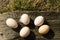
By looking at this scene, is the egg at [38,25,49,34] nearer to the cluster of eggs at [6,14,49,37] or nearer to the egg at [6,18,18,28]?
the cluster of eggs at [6,14,49,37]

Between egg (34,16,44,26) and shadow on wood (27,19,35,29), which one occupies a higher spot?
egg (34,16,44,26)

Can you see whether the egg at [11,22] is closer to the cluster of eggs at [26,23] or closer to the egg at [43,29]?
the cluster of eggs at [26,23]

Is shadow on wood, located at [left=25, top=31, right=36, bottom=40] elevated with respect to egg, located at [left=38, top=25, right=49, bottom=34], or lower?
lower

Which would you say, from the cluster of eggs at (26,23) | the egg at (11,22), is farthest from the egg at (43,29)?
the egg at (11,22)

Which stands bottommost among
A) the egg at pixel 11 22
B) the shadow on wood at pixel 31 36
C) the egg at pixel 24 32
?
the shadow on wood at pixel 31 36

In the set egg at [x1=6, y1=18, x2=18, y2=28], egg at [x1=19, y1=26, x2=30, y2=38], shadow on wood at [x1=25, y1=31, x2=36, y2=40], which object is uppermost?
egg at [x1=6, y1=18, x2=18, y2=28]

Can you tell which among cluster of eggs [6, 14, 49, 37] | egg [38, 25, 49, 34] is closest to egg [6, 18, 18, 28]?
cluster of eggs [6, 14, 49, 37]

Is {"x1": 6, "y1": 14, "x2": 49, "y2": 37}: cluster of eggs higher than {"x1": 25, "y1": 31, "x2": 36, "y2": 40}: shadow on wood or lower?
higher

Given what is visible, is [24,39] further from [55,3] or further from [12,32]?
[55,3]

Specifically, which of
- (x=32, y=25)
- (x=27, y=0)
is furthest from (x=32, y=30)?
(x=27, y=0)
